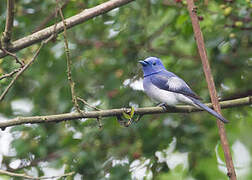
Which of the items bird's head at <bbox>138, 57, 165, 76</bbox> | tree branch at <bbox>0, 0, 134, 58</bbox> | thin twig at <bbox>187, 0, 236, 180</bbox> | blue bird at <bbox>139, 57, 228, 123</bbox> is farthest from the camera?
bird's head at <bbox>138, 57, 165, 76</bbox>

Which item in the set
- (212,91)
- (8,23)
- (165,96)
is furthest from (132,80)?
(212,91)

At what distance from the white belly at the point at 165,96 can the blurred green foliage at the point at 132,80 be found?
0.70 ft

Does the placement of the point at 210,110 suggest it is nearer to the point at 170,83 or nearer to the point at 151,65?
the point at 170,83

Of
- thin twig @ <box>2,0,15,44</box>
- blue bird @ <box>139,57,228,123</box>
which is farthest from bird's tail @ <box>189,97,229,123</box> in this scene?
thin twig @ <box>2,0,15,44</box>

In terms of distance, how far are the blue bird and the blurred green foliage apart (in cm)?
12

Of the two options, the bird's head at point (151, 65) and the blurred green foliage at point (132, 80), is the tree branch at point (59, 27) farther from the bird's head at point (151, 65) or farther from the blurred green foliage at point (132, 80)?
the bird's head at point (151, 65)

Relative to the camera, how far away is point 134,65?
4.55 m

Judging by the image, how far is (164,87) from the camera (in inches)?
140

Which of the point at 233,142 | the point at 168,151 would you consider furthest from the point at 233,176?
the point at 233,142

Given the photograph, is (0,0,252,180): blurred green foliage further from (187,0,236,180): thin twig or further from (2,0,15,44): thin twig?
(187,0,236,180): thin twig

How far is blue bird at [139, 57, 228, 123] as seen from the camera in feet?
10.6

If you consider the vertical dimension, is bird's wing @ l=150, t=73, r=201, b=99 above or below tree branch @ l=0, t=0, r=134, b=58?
below

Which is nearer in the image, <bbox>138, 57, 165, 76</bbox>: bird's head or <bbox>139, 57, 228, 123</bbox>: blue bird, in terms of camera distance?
<bbox>139, 57, 228, 123</bbox>: blue bird

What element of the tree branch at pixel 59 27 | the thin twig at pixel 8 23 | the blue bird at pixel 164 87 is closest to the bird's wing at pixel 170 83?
the blue bird at pixel 164 87
